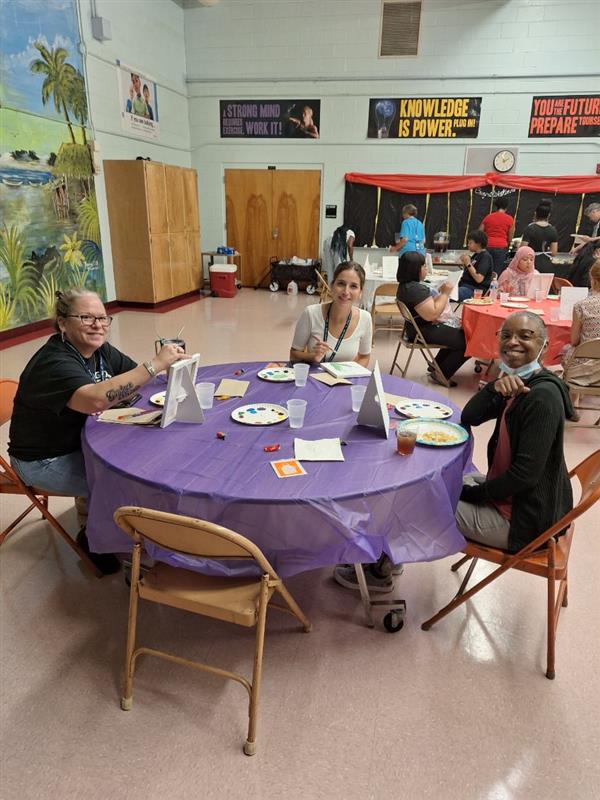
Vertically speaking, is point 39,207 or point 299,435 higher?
point 39,207

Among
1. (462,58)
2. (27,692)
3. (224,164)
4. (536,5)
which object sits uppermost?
(536,5)

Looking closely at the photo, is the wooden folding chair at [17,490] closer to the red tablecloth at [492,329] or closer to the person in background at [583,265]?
the red tablecloth at [492,329]

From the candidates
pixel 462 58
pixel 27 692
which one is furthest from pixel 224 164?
pixel 27 692

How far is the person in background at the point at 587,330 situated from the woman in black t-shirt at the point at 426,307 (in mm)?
1093

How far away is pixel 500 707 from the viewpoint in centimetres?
178

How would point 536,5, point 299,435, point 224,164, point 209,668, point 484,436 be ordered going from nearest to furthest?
1. point 209,668
2. point 299,435
3. point 484,436
4. point 536,5
5. point 224,164

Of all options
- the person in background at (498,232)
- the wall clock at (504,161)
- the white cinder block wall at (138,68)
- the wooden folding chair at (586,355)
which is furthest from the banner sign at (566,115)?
the wooden folding chair at (586,355)

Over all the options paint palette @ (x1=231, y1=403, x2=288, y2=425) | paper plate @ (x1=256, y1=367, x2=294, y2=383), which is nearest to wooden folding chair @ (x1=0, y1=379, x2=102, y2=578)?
paint palette @ (x1=231, y1=403, x2=288, y2=425)

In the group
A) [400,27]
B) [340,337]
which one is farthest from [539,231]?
[340,337]

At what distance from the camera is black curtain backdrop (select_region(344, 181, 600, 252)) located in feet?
29.3

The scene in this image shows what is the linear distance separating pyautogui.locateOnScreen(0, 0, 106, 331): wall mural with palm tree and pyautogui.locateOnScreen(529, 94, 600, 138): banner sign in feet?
23.7

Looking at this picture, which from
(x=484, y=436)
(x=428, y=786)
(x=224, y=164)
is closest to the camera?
(x=428, y=786)

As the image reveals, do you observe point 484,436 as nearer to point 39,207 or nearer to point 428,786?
point 428,786

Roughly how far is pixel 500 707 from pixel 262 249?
9788mm
